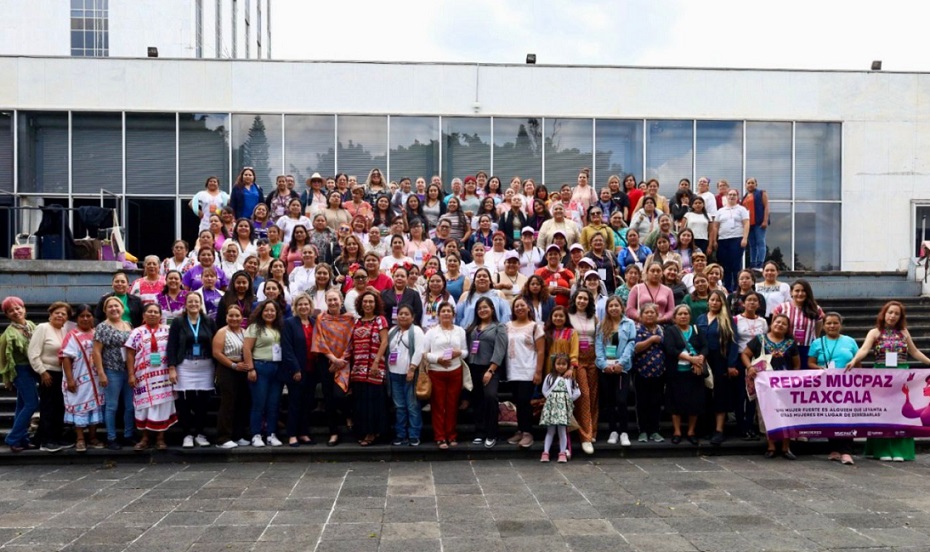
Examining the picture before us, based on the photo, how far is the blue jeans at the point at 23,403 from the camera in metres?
8.42

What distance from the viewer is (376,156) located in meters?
18.7

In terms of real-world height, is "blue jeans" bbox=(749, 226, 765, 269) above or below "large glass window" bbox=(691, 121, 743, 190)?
below

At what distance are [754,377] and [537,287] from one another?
254 cm

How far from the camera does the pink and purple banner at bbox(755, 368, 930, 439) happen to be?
837cm

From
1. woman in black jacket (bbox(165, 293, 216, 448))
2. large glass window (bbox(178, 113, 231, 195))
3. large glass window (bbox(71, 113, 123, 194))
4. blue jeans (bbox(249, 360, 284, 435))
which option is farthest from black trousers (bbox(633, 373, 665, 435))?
large glass window (bbox(71, 113, 123, 194))

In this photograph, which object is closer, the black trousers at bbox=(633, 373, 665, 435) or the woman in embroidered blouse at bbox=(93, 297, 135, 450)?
the woman in embroidered blouse at bbox=(93, 297, 135, 450)

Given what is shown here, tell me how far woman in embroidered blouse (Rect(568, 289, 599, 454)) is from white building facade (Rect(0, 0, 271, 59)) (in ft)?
95.2

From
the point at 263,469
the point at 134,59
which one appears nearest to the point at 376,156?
the point at 134,59

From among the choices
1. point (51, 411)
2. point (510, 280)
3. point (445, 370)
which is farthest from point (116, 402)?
point (510, 280)

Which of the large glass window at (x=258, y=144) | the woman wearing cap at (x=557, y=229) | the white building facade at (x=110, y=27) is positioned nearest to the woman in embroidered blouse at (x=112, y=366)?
the woman wearing cap at (x=557, y=229)

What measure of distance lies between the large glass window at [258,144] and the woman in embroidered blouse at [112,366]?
404 inches

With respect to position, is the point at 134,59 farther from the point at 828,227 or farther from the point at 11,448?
the point at 828,227

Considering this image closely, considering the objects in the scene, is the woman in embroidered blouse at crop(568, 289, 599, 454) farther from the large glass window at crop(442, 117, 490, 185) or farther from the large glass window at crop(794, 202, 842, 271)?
the large glass window at crop(794, 202, 842, 271)

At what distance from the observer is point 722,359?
8.79 m
